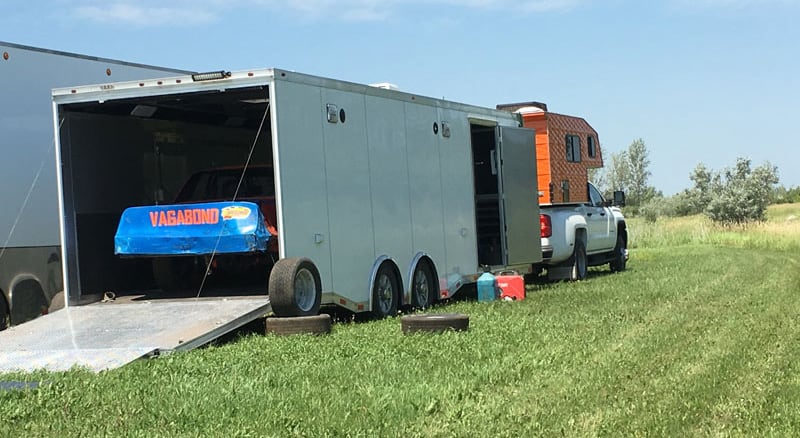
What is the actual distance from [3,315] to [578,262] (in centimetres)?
1092

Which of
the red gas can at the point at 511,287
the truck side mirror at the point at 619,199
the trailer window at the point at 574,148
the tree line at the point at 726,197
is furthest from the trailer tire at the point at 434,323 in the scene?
the tree line at the point at 726,197

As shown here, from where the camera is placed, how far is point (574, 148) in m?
19.0

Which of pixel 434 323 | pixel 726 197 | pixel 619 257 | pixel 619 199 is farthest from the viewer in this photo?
pixel 726 197

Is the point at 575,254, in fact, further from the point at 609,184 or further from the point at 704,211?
the point at 609,184

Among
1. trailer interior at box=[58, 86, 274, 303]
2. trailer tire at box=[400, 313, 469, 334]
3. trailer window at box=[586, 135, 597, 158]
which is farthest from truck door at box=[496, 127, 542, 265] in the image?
trailer tire at box=[400, 313, 469, 334]

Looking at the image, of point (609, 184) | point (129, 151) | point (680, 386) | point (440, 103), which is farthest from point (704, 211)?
point (680, 386)

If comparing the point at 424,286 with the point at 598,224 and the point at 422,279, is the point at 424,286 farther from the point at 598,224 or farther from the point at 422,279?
the point at 598,224

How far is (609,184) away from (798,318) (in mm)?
61960

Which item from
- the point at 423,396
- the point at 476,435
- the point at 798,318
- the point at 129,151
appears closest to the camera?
the point at 476,435

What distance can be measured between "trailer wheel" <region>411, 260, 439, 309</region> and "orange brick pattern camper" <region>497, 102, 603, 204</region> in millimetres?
4709

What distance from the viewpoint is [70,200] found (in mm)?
11414

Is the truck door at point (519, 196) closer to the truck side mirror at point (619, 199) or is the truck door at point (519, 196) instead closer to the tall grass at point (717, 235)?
the truck side mirror at point (619, 199)

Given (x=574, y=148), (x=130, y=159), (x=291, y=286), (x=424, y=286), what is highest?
(x=574, y=148)

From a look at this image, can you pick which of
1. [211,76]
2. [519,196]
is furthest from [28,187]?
[519,196]
